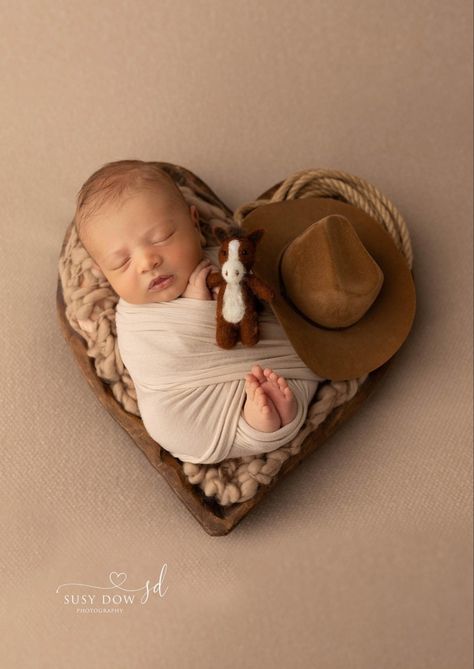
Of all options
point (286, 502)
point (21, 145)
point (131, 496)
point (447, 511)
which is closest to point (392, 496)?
point (447, 511)

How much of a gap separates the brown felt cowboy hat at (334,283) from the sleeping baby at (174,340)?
0.10 m

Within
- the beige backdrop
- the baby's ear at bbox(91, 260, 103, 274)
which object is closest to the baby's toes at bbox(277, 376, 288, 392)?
the beige backdrop

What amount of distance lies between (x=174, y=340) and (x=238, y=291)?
171mm

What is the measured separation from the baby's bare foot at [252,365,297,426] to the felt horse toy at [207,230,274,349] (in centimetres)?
8

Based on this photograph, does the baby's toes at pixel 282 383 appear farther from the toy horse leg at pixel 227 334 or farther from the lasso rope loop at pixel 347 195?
the lasso rope loop at pixel 347 195

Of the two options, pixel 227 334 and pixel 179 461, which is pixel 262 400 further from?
pixel 179 461

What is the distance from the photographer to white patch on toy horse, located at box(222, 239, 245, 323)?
1498mm

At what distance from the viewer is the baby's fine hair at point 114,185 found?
1.58 metres

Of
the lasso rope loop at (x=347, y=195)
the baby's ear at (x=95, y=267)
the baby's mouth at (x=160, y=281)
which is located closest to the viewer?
the baby's mouth at (x=160, y=281)

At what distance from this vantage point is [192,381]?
1.59m

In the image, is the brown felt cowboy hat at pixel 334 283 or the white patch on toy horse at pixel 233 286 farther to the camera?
the brown felt cowboy hat at pixel 334 283

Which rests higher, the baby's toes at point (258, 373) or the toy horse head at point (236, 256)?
the toy horse head at point (236, 256)

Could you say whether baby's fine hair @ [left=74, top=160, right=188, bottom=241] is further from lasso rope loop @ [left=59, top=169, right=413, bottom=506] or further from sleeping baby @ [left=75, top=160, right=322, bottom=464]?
lasso rope loop @ [left=59, top=169, right=413, bottom=506]

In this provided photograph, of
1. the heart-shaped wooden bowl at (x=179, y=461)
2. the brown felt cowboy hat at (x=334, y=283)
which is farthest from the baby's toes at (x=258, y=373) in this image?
the heart-shaped wooden bowl at (x=179, y=461)
